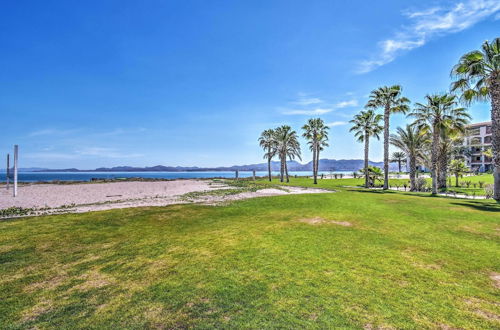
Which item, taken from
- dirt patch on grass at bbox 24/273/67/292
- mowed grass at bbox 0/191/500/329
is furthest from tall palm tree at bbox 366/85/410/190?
dirt patch on grass at bbox 24/273/67/292

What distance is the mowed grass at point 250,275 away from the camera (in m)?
4.09

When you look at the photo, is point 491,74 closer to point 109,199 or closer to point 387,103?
point 387,103

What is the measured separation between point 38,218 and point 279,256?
1294 cm

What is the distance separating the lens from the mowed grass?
4.09 meters

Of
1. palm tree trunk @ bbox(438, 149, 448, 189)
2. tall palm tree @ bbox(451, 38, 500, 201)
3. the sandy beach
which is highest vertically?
tall palm tree @ bbox(451, 38, 500, 201)

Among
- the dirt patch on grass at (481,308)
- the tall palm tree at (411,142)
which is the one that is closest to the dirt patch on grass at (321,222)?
the dirt patch on grass at (481,308)

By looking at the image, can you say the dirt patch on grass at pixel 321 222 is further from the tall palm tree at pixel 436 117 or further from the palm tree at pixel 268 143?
the palm tree at pixel 268 143

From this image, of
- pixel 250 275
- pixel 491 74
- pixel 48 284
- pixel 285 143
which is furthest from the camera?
pixel 285 143

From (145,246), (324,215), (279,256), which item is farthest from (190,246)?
(324,215)

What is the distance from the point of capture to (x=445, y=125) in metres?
25.1

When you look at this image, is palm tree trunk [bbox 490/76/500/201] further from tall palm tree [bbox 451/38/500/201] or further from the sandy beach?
the sandy beach

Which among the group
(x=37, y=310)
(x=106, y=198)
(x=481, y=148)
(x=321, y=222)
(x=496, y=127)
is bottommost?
(x=106, y=198)

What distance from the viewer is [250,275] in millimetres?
5617

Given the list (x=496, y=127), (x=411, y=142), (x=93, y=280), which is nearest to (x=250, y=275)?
(x=93, y=280)
